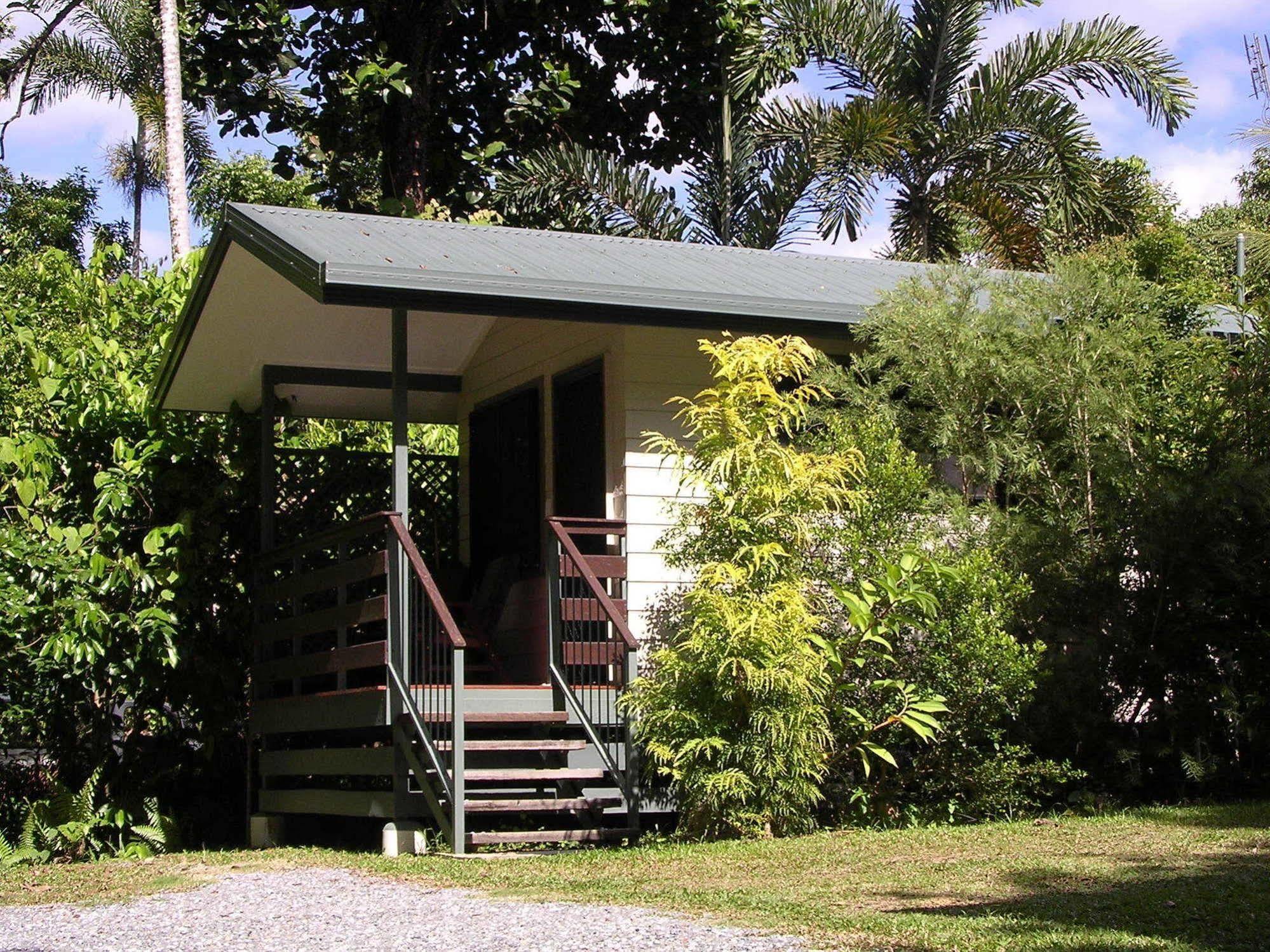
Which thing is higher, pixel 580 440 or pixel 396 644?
pixel 580 440

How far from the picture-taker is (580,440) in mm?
10383

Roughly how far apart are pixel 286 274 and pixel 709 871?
4.09 meters

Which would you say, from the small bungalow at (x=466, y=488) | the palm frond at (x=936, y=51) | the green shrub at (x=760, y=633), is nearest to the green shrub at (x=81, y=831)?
the small bungalow at (x=466, y=488)

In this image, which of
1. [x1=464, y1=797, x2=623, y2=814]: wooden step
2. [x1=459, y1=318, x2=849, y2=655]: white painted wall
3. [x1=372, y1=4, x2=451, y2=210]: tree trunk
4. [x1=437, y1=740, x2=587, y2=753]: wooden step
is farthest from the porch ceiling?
[x1=372, y1=4, x2=451, y2=210]: tree trunk

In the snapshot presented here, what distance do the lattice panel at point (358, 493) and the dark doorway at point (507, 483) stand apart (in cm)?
42

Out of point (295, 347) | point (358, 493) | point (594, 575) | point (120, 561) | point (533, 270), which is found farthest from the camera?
point (358, 493)

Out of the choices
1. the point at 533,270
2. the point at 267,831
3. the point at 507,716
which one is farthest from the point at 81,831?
the point at 533,270

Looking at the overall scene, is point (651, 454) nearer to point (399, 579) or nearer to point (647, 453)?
point (647, 453)

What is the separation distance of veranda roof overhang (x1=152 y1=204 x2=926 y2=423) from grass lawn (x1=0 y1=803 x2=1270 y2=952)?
3.12m

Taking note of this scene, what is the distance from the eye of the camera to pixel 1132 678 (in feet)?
30.0

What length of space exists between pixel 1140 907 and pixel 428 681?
4395 millimetres

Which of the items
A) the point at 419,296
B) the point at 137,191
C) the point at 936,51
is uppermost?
the point at 137,191

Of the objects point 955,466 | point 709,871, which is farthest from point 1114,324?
A: point 709,871

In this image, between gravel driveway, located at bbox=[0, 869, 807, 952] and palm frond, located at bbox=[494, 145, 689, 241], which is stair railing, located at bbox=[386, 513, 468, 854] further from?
palm frond, located at bbox=[494, 145, 689, 241]
